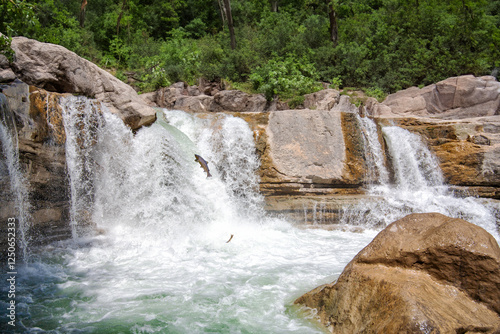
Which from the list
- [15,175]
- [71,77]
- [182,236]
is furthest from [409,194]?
[15,175]

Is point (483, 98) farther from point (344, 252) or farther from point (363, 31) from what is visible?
point (344, 252)

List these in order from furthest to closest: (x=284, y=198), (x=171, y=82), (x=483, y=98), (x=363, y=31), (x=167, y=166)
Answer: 1. (x=363, y=31)
2. (x=171, y=82)
3. (x=483, y=98)
4. (x=284, y=198)
5. (x=167, y=166)

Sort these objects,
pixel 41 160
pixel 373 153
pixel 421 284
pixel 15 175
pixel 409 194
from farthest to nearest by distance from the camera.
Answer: pixel 373 153
pixel 409 194
pixel 41 160
pixel 15 175
pixel 421 284

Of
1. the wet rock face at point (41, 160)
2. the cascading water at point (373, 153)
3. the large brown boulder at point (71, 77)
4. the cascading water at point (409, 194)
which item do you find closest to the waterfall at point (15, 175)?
the wet rock face at point (41, 160)

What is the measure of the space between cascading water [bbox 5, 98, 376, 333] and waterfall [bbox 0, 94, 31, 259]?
42cm

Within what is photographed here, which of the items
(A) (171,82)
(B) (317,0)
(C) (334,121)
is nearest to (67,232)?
(C) (334,121)

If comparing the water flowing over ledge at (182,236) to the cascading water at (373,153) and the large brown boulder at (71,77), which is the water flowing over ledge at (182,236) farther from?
the large brown boulder at (71,77)

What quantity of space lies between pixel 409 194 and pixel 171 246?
18.8 feet

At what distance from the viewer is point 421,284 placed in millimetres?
2850

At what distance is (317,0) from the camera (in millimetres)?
22234

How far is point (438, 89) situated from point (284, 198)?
26.2ft

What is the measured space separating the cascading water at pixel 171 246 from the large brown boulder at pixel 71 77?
42cm

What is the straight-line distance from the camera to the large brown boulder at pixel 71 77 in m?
6.66

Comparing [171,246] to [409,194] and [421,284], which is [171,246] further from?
[409,194]
